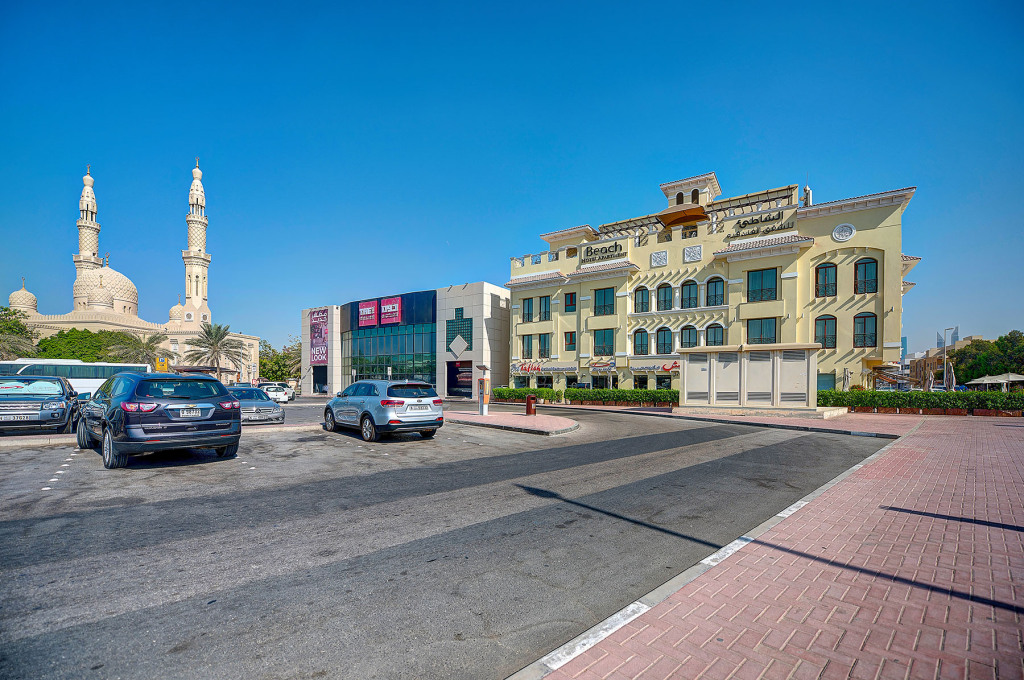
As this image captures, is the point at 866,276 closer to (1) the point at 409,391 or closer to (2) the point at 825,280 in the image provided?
(2) the point at 825,280

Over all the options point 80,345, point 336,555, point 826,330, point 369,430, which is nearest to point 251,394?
point 369,430

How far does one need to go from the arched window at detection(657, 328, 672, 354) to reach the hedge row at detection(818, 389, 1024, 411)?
10722mm

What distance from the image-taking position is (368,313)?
57469 millimetres

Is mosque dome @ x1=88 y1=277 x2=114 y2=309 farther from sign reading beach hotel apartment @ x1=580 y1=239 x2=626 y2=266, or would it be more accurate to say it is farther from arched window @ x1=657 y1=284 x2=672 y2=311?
arched window @ x1=657 y1=284 x2=672 y2=311

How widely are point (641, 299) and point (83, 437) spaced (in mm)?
34765

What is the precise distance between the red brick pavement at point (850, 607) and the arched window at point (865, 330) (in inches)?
1119

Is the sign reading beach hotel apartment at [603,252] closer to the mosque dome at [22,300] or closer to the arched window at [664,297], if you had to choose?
the arched window at [664,297]

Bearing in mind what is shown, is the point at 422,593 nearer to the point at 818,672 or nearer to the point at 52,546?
the point at 818,672

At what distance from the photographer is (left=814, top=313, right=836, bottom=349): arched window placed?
101 ft

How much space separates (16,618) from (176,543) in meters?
1.52

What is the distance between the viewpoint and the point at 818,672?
271cm

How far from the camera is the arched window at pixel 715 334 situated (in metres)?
34.3

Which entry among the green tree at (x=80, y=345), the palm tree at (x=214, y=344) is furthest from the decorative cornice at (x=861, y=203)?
the green tree at (x=80, y=345)

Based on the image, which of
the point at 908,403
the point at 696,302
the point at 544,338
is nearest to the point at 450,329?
the point at 544,338
